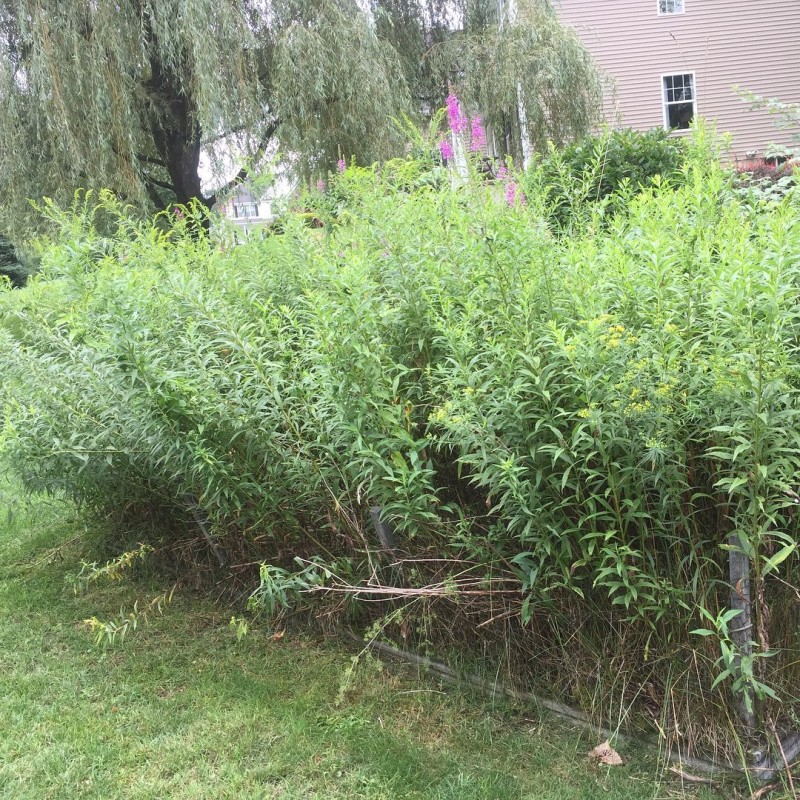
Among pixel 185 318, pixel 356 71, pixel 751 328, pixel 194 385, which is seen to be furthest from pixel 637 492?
pixel 356 71

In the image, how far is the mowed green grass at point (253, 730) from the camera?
2576mm

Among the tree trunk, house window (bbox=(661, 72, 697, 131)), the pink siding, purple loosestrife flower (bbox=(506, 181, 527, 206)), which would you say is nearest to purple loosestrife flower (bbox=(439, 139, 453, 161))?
purple loosestrife flower (bbox=(506, 181, 527, 206))

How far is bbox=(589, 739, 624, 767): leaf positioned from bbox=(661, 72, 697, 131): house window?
20071mm

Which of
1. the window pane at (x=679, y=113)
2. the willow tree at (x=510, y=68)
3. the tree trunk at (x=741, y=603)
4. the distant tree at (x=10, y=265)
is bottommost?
the distant tree at (x=10, y=265)

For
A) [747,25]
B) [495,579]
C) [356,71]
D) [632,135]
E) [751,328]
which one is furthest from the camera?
[747,25]

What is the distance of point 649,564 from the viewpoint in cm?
240

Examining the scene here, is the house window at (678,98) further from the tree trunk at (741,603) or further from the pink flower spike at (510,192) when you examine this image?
the tree trunk at (741,603)

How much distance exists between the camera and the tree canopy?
36.8 feet

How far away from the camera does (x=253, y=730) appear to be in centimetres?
294

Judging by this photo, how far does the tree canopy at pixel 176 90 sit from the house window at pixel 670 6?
9689 mm

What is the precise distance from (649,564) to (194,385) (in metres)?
1.86

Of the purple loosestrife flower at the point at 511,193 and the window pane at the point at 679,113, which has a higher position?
the purple loosestrife flower at the point at 511,193

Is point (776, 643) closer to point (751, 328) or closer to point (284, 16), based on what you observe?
point (751, 328)

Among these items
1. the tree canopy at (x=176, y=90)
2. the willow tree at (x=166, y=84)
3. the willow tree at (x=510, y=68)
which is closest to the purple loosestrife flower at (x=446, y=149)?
the tree canopy at (x=176, y=90)
